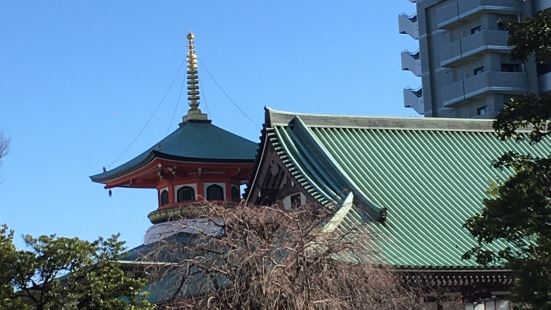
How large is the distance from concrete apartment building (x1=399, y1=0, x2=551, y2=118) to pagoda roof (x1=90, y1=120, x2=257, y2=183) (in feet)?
78.2

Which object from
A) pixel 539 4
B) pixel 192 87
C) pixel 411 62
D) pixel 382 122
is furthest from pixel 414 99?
pixel 382 122

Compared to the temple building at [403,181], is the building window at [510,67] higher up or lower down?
higher up

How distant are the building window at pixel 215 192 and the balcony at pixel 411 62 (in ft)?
105

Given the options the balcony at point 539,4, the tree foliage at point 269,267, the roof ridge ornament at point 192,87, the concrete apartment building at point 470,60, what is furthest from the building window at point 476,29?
the tree foliage at point 269,267

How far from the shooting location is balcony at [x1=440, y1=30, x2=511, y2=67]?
195 feet

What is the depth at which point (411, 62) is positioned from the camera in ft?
218

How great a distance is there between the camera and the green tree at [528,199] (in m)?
17.4

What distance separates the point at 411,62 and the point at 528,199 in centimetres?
4946

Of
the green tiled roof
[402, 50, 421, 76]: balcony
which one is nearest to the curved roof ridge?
the green tiled roof

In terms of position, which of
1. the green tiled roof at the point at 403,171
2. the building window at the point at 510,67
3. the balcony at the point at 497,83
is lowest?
the green tiled roof at the point at 403,171

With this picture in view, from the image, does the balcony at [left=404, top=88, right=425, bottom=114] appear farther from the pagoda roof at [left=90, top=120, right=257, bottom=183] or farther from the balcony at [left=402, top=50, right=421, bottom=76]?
the pagoda roof at [left=90, top=120, right=257, bottom=183]

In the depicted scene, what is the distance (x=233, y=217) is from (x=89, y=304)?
275cm

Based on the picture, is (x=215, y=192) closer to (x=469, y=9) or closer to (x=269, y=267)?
(x=269, y=267)

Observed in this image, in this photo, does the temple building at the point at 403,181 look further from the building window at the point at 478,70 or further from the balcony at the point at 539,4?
the building window at the point at 478,70
